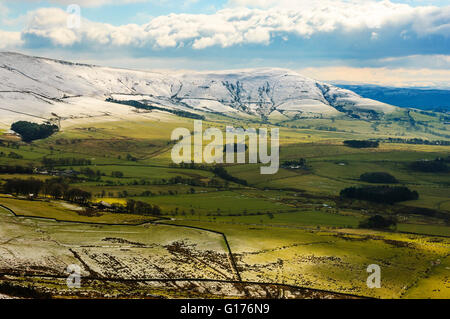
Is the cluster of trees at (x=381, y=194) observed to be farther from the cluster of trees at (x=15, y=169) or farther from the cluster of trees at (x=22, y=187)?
the cluster of trees at (x=15, y=169)

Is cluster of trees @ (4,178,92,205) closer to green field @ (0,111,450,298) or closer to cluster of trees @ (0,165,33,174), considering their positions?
green field @ (0,111,450,298)

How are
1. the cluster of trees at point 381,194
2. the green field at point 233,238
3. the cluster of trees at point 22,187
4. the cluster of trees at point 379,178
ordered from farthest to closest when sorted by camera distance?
the cluster of trees at point 379,178
the cluster of trees at point 381,194
the cluster of trees at point 22,187
the green field at point 233,238

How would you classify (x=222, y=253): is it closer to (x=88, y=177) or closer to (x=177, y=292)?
(x=177, y=292)

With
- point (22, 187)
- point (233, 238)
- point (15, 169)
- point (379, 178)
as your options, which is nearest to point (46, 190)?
point (22, 187)

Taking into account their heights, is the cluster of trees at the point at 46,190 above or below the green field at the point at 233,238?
above

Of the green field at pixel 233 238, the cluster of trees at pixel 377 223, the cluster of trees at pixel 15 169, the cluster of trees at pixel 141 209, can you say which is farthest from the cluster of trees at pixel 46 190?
the cluster of trees at pixel 377 223
